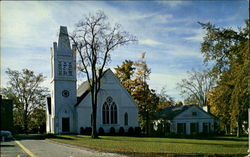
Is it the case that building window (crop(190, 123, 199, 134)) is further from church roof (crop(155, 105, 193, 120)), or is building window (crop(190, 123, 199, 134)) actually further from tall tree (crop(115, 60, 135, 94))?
tall tree (crop(115, 60, 135, 94))

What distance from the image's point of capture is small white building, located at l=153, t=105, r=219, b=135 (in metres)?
45.1

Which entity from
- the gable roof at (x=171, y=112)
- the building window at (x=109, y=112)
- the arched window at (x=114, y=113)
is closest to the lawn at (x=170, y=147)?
the building window at (x=109, y=112)

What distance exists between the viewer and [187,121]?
150 feet

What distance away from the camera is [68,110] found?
42.7 meters

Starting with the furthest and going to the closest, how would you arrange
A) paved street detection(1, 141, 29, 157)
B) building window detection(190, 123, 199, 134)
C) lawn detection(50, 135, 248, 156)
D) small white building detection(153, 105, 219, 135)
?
building window detection(190, 123, 199, 134) < small white building detection(153, 105, 219, 135) < paved street detection(1, 141, 29, 157) < lawn detection(50, 135, 248, 156)

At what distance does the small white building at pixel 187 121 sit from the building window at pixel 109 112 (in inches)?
298

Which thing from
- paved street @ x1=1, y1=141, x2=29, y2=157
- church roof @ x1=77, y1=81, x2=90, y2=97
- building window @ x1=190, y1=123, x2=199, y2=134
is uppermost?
church roof @ x1=77, y1=81, x2=90, y2=97

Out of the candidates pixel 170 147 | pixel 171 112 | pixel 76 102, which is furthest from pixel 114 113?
pixel 170 147

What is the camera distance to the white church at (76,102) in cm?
4203

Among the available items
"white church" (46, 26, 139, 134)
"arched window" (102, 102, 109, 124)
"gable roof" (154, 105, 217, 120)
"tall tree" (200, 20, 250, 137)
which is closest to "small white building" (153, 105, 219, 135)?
"gable roof" (154, 105, 217, 120)

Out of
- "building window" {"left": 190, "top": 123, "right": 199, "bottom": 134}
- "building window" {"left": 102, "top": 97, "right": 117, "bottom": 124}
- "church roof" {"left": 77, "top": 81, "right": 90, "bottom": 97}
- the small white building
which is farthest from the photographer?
"church roof" {"left": 77, "top": 81, "right": 90, "bottom": 97}

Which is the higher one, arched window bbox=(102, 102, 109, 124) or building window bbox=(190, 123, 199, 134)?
arched window bbox=(102, 102, 109, 124)

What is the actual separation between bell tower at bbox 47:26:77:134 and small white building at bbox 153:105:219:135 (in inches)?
519

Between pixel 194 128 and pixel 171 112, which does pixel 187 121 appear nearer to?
pixel 194 128
